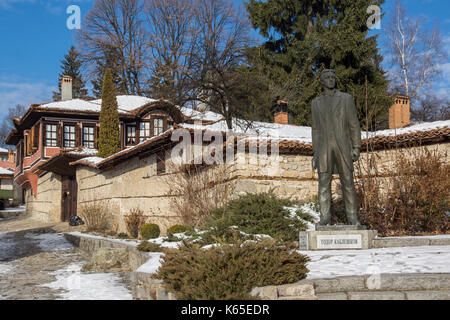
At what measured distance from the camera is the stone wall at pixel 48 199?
2408cm

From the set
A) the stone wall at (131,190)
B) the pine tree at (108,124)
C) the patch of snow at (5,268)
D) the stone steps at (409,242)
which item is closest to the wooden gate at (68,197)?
the stone wall at (131,190)

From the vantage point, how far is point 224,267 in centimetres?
465

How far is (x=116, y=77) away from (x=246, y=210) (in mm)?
26612

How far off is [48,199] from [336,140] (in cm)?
2214

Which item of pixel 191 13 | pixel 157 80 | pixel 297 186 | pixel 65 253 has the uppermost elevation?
pixel 191 13

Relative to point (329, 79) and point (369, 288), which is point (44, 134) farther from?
point (369, 288)

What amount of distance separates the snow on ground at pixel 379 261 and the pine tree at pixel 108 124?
17.6 m

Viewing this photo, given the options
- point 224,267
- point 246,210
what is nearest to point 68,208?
point 246,210

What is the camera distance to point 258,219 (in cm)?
875

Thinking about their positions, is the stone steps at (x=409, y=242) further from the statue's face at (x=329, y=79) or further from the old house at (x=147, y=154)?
the old house at (x=147, y=154)

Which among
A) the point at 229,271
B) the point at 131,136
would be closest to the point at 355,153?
the point at 229,271

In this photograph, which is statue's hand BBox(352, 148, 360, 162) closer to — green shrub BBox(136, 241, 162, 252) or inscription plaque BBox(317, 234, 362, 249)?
inscription plaque BBox(317, 234, 362, 249)

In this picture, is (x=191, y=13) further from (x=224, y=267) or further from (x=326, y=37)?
(x=224, y=267)
